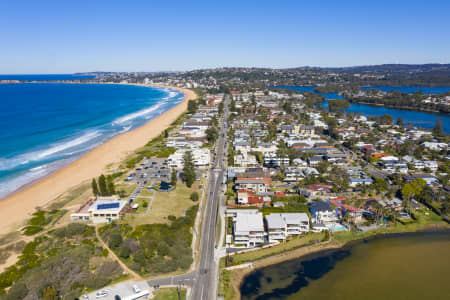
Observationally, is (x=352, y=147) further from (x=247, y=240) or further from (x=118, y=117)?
(x=118, y=117)

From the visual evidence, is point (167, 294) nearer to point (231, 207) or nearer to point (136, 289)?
point (136, 289)

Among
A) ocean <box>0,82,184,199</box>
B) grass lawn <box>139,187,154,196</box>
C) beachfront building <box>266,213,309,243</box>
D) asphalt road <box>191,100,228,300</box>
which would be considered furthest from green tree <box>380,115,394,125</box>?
ocean <box>0,82,184,199</box>

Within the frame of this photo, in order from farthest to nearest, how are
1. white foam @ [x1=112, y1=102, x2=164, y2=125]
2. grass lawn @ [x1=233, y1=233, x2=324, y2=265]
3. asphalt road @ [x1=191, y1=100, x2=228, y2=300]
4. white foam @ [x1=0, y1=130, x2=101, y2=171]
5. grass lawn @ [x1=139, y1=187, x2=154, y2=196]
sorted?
white foam @ [x1=112, y1=102, x2=164, y2=125], white foam @ [x1=0, y1=130, x2=101, y2=171], grass lawn @ [x1=139, y1=187, x2=154, y2=196], grass lawn @ [x1=233, y1=233, x2=324, y2=265], asphalt road @ [x1=191, y1=100, x2=228, y2=300]

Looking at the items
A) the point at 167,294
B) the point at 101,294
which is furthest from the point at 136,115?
the point at 167,294

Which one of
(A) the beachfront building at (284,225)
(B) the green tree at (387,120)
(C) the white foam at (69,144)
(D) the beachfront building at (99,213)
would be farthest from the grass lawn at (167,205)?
(B) the green tree at (387,120)

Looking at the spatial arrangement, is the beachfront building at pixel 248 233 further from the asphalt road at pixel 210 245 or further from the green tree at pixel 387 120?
the green tree at pixel 387 120

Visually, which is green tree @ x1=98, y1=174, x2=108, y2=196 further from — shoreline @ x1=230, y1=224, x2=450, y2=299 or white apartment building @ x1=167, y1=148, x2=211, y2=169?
shoreline @ x1=230, y1=224, x2=450, y2=299
